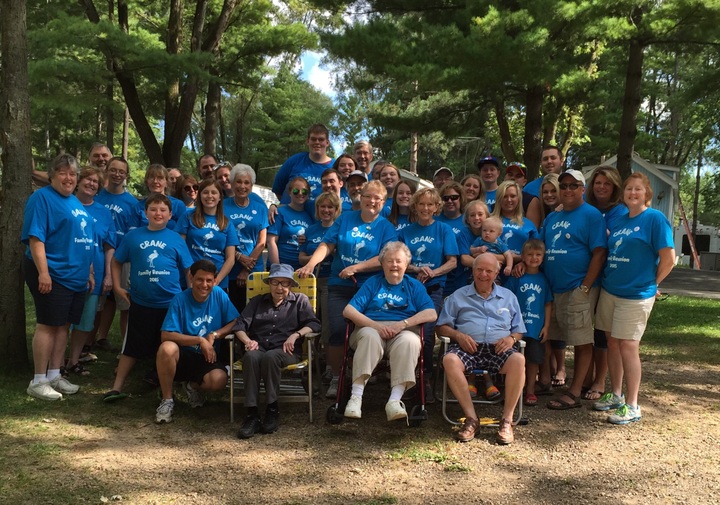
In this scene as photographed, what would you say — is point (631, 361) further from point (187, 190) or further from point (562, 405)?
point (187, 190)

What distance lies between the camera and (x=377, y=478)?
11.6ft

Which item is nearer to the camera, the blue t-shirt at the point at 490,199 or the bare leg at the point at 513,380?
the bare leg at the point at 513,380

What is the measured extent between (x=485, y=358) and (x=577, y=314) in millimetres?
968

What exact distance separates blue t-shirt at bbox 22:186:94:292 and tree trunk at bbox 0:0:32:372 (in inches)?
16.7

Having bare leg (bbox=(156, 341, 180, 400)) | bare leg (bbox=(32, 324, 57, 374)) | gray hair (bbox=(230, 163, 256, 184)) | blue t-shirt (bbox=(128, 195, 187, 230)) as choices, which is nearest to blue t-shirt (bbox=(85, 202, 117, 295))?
blue t-shirt (bbox=(128, 195, 187, 230))

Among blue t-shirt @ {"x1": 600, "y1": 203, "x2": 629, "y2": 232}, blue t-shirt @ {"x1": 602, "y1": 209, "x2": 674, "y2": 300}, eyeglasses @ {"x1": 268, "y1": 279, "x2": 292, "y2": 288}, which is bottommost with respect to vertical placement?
eyeglasses @ {"x1": 268, "y1": 279, "x2": 292, "y2": 288}

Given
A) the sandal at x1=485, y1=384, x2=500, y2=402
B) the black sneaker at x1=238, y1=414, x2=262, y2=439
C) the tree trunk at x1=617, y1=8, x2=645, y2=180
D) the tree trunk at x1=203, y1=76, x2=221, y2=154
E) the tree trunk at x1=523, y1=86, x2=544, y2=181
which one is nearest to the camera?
the black sneaker at x1=238, y1=414, x2=262, y2=439

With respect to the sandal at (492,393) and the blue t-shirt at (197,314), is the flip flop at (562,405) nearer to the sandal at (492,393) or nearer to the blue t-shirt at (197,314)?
the sandal at (492,393)

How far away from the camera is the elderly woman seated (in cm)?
421

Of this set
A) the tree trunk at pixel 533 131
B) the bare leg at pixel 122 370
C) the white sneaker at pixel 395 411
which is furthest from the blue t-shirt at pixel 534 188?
the tree trunk at pixel 533 131

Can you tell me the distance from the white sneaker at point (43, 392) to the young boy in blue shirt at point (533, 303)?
368 centimetres

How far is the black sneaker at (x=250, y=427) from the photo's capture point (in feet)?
13.6

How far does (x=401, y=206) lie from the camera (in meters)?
5.27

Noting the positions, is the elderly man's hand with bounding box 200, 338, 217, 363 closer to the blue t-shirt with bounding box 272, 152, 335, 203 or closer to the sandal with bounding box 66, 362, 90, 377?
the sandal with bounding box 66, 362, 90, 377
